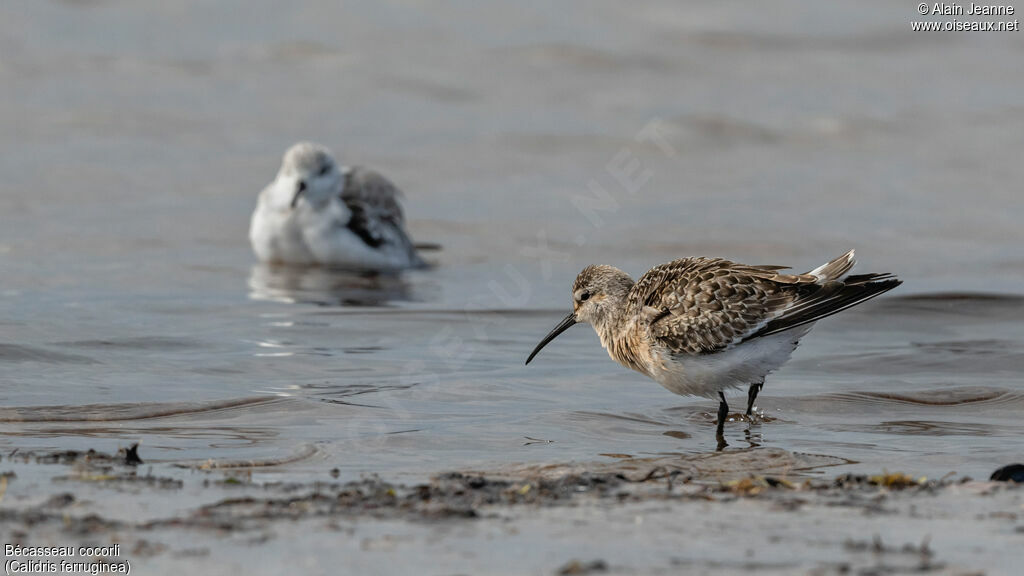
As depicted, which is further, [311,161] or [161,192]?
[161,192]

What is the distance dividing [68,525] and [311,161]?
10489 millimetres

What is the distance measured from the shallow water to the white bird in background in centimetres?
47

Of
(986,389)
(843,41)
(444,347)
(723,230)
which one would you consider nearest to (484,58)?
(843,41)

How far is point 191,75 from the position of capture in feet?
71.7

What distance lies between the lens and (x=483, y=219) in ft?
55.1

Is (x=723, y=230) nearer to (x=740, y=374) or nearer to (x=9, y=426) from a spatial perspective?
(x=740, y=374)

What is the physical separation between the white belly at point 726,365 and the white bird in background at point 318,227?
24.0 feet

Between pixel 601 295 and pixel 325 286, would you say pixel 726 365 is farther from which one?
pixel 325 286

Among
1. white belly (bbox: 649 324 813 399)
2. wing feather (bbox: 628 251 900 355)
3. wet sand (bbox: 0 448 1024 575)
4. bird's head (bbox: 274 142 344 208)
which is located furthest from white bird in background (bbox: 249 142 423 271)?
wet sand (bbox: 0 448 1024 575)

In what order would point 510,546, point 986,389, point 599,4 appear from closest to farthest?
point 510,546 → point 986,389 → point 599,4

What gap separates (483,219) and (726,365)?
30.3ft

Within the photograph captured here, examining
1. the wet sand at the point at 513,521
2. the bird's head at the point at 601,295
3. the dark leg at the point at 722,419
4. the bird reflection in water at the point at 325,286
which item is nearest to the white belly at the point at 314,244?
the bird reflection in water at the point at 325,286

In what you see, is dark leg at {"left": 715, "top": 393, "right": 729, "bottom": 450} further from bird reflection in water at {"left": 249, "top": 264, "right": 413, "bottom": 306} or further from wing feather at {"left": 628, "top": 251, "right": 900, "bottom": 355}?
bird reflection in water at {"left": 249, "top": 264, "right": 413, "bottom": 306}

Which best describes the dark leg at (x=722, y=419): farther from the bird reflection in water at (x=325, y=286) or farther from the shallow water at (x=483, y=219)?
the bird reflection in water at (x=325, y=286)
